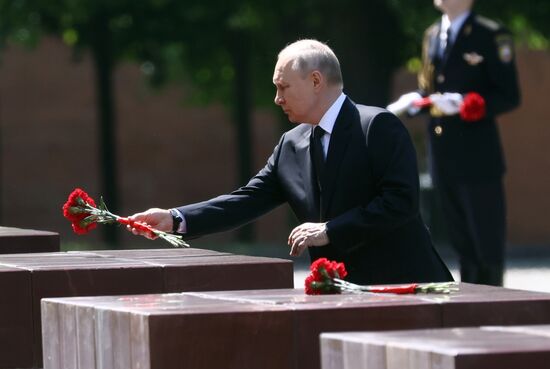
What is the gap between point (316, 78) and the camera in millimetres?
6195

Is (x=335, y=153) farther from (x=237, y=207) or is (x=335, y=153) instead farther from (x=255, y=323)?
(x=255, y=323)

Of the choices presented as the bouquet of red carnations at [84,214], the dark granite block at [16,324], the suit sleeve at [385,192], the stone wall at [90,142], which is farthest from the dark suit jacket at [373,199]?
the stone wall at [90,142]

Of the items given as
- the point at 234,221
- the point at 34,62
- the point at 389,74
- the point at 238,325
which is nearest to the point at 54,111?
the point at 34,62

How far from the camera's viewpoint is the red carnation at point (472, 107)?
9.82 meters

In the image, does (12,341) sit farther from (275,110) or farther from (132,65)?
(132,65)

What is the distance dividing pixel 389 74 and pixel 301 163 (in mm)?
13093

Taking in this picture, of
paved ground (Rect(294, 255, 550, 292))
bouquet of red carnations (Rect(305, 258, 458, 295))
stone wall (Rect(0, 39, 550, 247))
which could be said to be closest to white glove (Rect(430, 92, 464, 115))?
paved ground (Rect(294, 255, 550, 292))

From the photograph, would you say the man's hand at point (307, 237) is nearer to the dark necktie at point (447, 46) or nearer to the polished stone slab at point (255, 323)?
the polished stone slab at point (255, 323)

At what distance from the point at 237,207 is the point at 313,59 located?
26.7 inches

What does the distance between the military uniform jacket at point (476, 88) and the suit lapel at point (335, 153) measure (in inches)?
146

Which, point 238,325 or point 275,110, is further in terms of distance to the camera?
point 275,110

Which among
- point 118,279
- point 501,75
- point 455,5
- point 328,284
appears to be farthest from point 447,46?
point 328,284

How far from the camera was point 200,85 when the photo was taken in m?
22.8

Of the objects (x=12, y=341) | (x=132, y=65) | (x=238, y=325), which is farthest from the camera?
(x=132, y=65)
